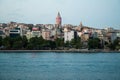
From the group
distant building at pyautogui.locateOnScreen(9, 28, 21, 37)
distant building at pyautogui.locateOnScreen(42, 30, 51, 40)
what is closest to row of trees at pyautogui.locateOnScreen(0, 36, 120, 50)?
distant building at pyautogui.locateOnScreen(42, 30, 51, 40)

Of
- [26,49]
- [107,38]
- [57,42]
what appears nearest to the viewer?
[26,49]

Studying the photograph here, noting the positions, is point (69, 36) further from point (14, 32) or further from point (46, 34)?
point (14, 32)

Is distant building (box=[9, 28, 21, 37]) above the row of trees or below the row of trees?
above

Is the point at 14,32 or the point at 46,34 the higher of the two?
the point at 14,32

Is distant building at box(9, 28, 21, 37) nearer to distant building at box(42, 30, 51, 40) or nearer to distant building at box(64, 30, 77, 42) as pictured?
distant building at box(42, 30, 51, 40)

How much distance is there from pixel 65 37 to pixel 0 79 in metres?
58.9

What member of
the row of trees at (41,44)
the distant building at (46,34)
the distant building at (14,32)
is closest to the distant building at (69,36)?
the distant building at (46,34)

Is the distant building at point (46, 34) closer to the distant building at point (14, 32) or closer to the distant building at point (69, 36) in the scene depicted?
the distant building at point (69, 36)

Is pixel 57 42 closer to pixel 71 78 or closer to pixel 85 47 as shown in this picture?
pixel 85 47

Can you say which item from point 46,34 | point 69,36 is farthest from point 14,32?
point 69,36

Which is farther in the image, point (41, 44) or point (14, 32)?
point (14, 32)

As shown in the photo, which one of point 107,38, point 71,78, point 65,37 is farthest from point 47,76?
point 107,38

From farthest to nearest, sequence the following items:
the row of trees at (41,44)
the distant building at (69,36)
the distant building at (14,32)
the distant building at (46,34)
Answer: the distant building at (14,32)
the distant building at (46,34)
the distant building at (69,36)
the row of trees at (41,44)

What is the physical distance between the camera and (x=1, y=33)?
80000mm
